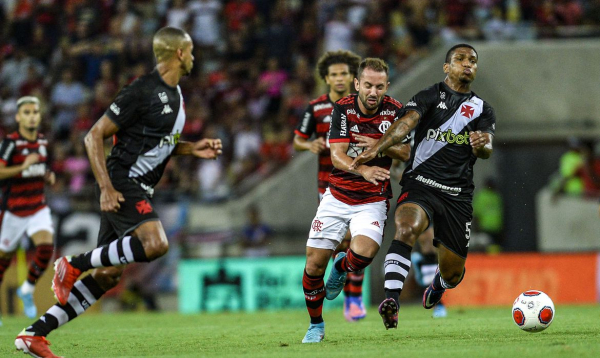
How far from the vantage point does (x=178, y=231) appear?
17.8 m

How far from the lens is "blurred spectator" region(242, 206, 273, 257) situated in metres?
16.9

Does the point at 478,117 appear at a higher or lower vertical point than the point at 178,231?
higher

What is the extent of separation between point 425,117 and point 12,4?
16638mm

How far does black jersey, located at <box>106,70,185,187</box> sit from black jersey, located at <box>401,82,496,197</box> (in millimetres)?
2191

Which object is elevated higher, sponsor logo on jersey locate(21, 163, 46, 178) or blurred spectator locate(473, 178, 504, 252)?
sponsor logo on jersey locate(21, 163, 46, 178)

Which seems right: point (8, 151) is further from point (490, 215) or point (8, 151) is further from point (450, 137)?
point (490, 215)

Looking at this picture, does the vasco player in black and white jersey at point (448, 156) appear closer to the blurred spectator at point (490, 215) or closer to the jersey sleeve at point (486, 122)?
the jersey sleeve at point (486, 122)

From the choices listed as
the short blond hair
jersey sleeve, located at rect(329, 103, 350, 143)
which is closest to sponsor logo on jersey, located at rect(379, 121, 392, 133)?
jersey sleeve, located at rect(329, 103, 350, 143)

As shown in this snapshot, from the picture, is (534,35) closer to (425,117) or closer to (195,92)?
(195,92)

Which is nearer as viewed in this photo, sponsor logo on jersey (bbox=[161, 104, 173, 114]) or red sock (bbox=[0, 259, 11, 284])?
sponsor logo on jersey (bbox=[161, 104, 173, 114])

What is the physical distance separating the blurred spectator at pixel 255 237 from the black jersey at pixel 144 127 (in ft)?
30.1

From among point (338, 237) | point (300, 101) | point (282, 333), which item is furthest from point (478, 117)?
point (300, 101)

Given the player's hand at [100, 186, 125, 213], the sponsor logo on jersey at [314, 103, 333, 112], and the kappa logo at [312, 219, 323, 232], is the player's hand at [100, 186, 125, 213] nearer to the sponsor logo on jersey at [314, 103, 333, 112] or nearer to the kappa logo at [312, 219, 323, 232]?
the kappa logo at [312, 219, 323, 232]

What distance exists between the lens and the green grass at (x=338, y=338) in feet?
22.9
